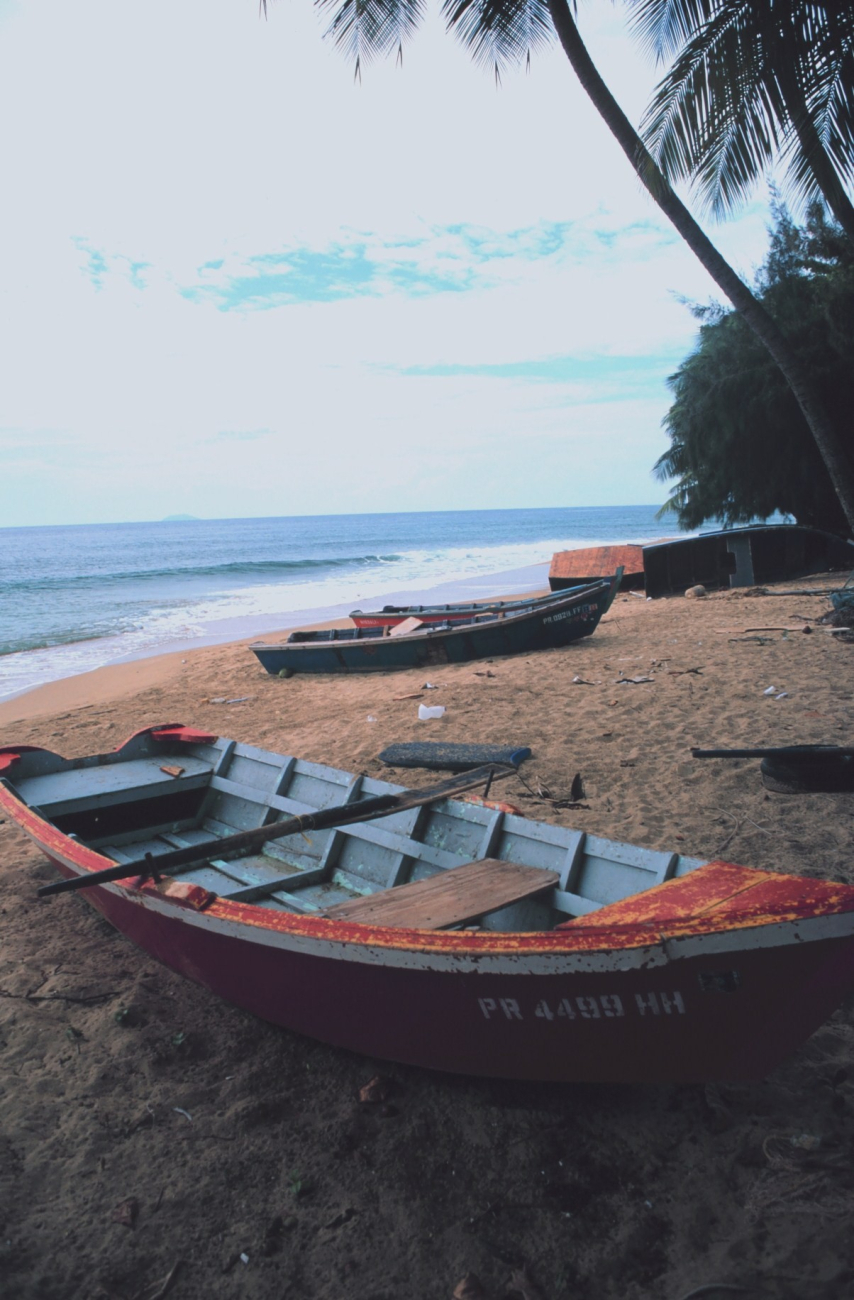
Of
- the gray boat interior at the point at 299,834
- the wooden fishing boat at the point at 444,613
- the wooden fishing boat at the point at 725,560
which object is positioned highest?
the wooden fishing boat at the point at 725,560

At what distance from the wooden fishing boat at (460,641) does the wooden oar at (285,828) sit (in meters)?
7.68

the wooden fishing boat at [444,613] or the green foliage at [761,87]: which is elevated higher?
the green foliage at [761,87]

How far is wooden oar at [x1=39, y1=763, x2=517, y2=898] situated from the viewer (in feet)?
12.8

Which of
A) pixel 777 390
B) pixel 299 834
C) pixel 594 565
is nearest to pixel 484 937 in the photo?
pixel 299 834

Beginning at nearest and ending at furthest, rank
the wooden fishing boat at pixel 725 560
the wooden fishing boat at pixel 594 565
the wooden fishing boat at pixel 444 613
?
the wooden fishing boat at pixel 444 613, the wooden fishing boat at pixel 725 560, the wooden fishing boat at pixel 594 565

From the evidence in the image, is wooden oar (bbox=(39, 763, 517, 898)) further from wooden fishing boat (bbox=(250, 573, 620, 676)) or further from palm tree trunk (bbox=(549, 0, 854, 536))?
wooden fishing boat (bbox=(250, 573, 620, 676))

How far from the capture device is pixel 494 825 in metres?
4.43

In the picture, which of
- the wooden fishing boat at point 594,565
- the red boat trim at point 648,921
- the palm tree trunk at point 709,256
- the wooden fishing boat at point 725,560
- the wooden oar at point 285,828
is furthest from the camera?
the wooden fishing boat at point 594,565

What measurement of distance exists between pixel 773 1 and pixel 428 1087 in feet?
34.2

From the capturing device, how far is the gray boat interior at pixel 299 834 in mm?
3963

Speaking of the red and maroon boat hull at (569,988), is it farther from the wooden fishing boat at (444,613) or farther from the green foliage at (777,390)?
the green foliage at (777,390)

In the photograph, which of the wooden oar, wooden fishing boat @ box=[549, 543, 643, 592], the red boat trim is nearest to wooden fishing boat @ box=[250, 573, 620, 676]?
wooden fishing boat @ box=[549, 543, 643, 592]

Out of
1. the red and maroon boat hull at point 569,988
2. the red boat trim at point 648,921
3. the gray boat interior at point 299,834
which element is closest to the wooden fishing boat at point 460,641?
the gray boat interior at point 299,834

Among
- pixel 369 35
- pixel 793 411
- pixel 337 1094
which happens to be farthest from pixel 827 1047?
pixel 793 411
